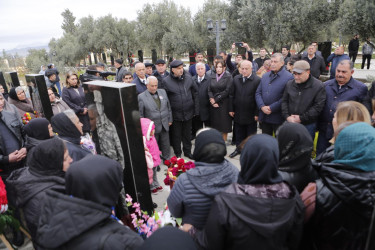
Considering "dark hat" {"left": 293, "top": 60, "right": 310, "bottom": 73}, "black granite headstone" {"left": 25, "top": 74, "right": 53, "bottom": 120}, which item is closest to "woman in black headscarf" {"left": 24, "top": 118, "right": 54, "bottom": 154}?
"black granite headstone" {"left": 25, "top": 74, "right": 53, "bottom": 120}

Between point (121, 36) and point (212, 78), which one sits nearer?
point (212, 78)

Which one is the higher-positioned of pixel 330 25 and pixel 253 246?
pixel 330 25

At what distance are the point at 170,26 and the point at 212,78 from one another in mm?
21845

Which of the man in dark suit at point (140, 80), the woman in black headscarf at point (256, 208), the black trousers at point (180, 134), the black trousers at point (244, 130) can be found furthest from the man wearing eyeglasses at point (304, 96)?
the man in dark suit at point (140, 80)

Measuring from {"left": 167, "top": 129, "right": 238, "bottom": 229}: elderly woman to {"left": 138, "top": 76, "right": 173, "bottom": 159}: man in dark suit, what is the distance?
2765 mm

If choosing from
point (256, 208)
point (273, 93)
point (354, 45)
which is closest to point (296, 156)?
point (256, 208)

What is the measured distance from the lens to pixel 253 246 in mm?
1515

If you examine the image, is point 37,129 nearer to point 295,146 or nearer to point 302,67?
point 295,146

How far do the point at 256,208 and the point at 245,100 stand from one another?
148 inches

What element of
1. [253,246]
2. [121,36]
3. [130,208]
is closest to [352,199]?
[253,246]

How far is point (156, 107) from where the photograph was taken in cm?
459

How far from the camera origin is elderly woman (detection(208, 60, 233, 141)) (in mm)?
5234

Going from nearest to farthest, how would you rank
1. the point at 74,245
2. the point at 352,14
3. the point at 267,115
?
the point at 74,245 → the point at 267,115 → the point at 352,14

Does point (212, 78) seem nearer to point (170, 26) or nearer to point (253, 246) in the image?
point (253, 246)
